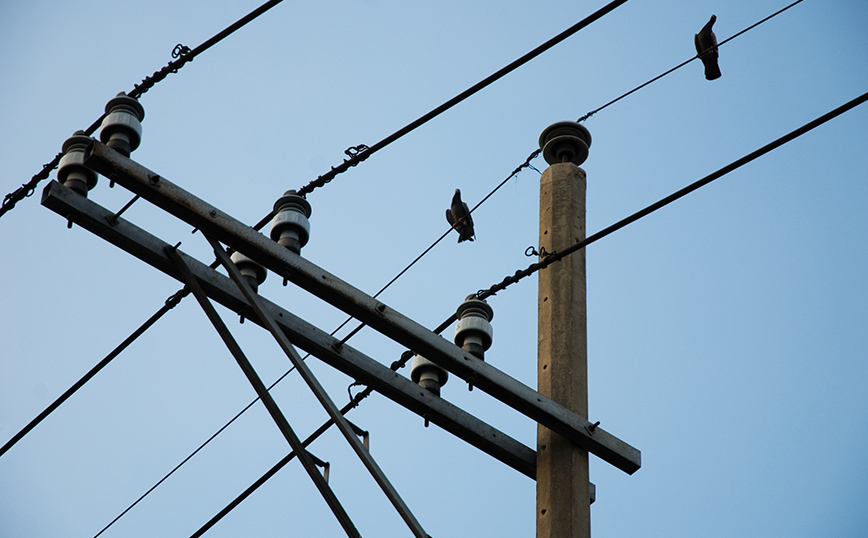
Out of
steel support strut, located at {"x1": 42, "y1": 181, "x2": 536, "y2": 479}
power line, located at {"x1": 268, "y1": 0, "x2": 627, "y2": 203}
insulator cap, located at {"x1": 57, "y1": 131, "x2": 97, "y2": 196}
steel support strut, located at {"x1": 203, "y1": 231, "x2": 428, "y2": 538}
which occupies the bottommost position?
steel support strut, located at {"x1": 203, "y1": 231, "x2": 428, "y2": 538}

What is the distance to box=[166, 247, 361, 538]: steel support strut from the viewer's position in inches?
162

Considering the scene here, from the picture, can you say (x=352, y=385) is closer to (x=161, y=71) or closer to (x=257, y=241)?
(x=257, y=241)

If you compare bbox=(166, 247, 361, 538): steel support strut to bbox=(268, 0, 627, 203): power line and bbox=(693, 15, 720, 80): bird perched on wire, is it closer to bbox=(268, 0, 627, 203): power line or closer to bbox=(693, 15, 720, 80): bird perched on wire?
bbox=(268, 0, 627, 203): power line

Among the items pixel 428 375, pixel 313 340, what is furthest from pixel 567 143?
pixel 313 340

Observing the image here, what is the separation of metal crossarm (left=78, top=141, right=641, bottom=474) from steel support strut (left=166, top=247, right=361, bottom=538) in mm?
168

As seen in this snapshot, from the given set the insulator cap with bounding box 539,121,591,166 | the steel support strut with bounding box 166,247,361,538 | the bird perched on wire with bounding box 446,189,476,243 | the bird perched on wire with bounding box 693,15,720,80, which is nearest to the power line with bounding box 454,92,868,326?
the insulator cap with bounding box 539,121,591,166

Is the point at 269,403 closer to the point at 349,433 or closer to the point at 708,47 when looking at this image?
the point at 349,433

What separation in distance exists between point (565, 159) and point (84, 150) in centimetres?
225

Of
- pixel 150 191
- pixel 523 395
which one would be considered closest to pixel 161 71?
pixel 150 191

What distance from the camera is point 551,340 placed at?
479 centimetres

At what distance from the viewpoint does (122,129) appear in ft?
14.3

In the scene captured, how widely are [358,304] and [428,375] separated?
20.5 inches

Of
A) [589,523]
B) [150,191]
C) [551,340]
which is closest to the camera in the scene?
[150,191]

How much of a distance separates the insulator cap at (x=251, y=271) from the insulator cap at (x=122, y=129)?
1.92 ft
